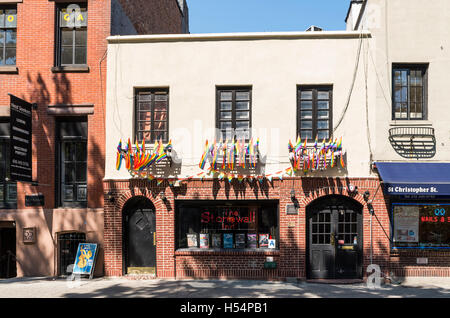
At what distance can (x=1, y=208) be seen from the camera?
42.3 feet

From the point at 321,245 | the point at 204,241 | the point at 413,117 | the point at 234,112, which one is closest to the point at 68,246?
the point at 204,241

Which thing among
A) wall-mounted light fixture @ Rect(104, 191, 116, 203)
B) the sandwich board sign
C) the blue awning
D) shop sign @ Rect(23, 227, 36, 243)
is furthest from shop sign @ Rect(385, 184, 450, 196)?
shop sign @ Rect(23, 227, 36, 243)

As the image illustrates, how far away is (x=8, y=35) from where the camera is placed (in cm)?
1330

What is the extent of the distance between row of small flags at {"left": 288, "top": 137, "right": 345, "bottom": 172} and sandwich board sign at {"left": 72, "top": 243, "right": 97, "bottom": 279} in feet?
23.0

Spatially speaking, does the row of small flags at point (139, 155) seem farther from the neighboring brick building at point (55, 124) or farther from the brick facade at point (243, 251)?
the neighboring brick building at point (55, 124)

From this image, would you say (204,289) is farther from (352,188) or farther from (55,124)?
(55,124)

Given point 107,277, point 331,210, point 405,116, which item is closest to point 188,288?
point 107,277

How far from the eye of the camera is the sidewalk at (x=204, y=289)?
10234mm

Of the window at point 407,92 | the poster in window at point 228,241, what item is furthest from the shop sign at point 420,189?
the poster in window at point 228,241

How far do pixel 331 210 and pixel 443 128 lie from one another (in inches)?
170

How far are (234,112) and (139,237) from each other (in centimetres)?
513

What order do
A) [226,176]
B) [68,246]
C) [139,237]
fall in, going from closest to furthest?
[226,176]
[139,237]
[68,246]

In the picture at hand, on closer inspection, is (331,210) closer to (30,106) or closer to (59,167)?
(59,167)

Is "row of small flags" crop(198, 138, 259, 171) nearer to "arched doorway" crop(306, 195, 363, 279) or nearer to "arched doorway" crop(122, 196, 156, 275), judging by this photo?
"arched doorway" crop(122, 196, 156, 275)
